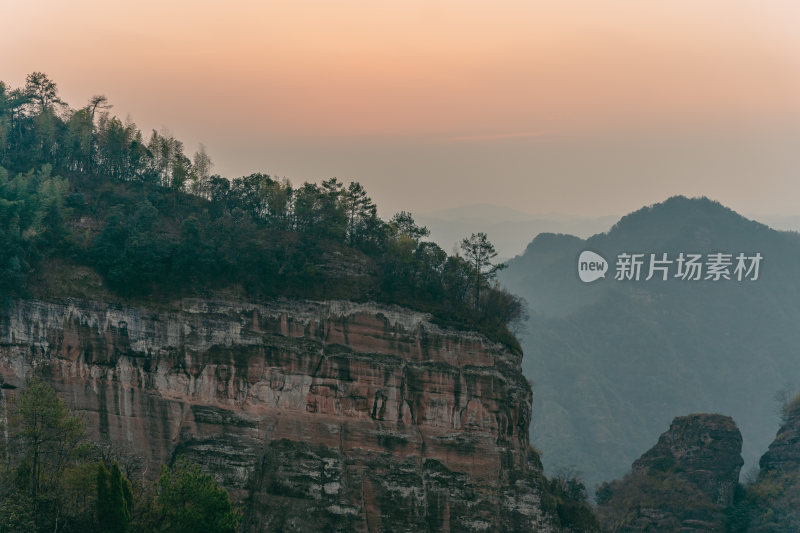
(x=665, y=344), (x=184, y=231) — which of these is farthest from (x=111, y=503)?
(x=665, y=344)

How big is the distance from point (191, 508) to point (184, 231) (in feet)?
54.2

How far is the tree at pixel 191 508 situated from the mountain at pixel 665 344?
70.0 metres

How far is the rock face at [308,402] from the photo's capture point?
4012 centimetres

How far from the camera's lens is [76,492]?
102 feet

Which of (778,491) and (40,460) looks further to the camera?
(778,491)

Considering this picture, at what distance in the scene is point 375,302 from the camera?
4281 cm

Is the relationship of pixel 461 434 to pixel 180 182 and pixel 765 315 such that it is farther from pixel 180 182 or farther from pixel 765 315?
pixel 765 315

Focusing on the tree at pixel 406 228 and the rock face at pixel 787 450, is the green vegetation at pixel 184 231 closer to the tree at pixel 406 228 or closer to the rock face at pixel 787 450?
the tree at pixel 406 228

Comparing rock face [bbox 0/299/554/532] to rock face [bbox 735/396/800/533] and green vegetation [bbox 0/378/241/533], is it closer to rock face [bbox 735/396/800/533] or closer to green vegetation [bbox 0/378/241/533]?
green vegetation [bbox 0/378/241/533]
